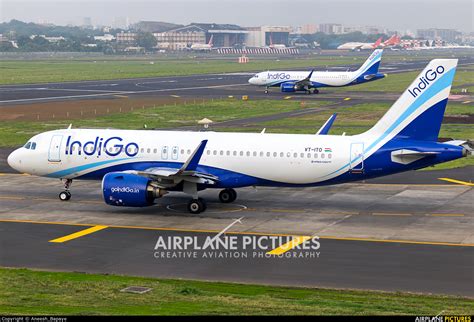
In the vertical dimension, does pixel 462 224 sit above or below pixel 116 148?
below

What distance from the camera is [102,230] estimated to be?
133 ft

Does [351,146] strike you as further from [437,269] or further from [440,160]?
[437,269]

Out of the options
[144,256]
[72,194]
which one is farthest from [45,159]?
[144,256]

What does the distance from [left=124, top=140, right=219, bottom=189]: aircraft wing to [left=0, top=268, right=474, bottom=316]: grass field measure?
12.0m

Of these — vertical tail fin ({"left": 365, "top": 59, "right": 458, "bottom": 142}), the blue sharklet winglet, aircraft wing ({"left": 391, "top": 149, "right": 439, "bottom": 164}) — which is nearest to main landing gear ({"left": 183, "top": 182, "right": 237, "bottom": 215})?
the blue sharklet winglet

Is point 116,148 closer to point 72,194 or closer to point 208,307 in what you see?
point 72,194

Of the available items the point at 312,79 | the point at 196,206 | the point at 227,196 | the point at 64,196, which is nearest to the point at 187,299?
the point at 196,206

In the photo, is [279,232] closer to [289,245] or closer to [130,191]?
[289,245]

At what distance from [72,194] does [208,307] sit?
86.1 feet

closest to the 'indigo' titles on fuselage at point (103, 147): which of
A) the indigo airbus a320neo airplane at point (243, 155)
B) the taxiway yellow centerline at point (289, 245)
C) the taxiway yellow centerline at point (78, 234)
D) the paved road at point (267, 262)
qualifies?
the indigo airbus a320neo airplane at point (243, 155)

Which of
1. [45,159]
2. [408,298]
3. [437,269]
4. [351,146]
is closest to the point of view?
[408,298]

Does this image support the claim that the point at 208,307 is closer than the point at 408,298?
Yes

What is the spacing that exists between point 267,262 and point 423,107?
47.6 ft

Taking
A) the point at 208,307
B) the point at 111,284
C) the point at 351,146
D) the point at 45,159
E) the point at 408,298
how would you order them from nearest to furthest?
the point at 208,307
the point at 408,298
the point at 111,284
the point at 351,146
the point at 45,159
